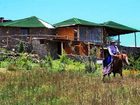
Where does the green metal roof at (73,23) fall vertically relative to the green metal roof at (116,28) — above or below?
above

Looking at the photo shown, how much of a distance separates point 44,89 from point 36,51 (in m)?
28.4

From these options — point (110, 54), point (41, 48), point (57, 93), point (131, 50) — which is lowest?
point (131, 50)

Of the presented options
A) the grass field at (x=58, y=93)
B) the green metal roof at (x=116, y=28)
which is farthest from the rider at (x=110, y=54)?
the green metal roof at (x=116, y=28)

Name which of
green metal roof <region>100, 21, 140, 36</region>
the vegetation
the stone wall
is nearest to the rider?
the vegetation

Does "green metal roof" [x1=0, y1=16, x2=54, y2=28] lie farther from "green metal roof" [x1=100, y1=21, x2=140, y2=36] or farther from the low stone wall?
the low stone wall

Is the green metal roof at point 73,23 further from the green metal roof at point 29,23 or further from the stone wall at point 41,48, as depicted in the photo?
the stone wall at point 41,48

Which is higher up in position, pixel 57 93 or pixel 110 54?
pixel 110 54

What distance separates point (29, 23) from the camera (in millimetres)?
48469

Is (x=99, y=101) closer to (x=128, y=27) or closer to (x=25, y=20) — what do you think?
(x=25, y=20)

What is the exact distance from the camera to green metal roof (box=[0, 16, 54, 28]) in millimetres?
47781

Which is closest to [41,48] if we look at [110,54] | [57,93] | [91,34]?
[91,34]

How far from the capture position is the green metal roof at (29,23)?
47.8 meters

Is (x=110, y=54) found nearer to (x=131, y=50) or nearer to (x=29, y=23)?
Answer: (x=29, y=23)

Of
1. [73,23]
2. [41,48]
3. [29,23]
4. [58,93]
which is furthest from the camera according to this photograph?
[29,23]
